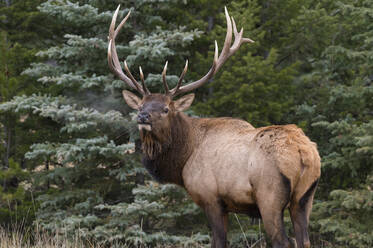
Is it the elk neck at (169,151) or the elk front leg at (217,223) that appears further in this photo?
the elk neck at (169,151)

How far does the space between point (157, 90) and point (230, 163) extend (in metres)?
3.98

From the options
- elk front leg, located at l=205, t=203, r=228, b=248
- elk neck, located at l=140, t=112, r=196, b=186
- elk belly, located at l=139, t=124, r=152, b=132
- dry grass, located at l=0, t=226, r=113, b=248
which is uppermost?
elk belly, located at l=139, t=124, r=152, b=132

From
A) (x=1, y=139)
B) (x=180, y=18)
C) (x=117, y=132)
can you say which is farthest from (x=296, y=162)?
(x=1, y=139)

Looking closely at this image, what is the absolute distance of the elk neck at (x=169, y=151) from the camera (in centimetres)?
542

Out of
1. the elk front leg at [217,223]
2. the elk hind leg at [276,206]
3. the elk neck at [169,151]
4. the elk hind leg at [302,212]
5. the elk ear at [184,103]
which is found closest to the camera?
the elk hind leg at [276,206]

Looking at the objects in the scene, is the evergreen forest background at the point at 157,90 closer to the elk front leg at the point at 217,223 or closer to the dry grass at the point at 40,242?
the dry grass at the point at 40,242

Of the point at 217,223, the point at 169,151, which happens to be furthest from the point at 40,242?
the point at 217,223

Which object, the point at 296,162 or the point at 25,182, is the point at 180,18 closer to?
the point at 25,182

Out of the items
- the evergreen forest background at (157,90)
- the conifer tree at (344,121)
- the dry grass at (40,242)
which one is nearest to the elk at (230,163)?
the dry grass at (40,242)

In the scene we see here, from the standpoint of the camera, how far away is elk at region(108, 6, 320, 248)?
14.5ft

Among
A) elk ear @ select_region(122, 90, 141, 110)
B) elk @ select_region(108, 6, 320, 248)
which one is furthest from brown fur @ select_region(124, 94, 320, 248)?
elk ear @ select_region(122, 90, 141, 110)

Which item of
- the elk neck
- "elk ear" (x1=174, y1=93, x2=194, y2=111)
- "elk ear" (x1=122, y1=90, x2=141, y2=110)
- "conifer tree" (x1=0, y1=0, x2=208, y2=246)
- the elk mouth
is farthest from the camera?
"conifer tree" (x1=0, y1=0, x2=208, y2=246)

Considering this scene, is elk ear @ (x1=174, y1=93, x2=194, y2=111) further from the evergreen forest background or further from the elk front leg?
the evergreen forest background

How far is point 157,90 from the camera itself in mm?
8555
